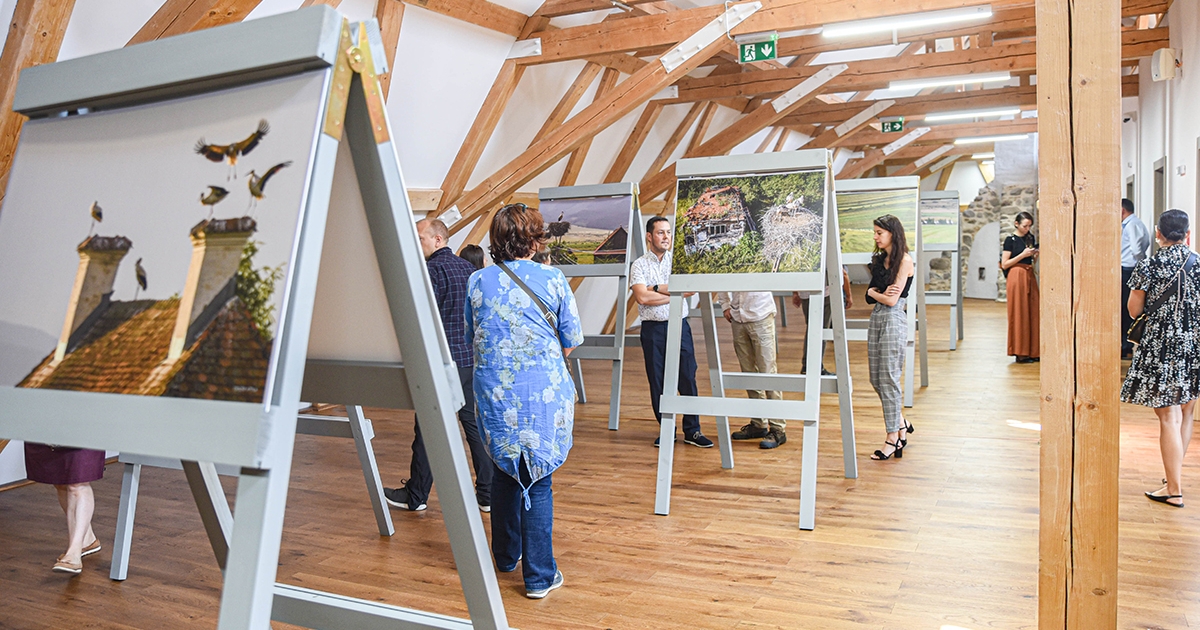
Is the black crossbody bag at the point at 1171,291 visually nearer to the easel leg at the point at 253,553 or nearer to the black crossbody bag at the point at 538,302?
the black crossbody bag at the point at 538,302

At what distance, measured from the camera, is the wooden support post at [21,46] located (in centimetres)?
376

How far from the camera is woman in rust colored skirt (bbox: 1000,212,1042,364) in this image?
855 centimetres

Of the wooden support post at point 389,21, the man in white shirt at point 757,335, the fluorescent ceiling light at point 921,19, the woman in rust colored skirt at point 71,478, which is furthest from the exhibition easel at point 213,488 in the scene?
the fluorescent ceiling light at point 921,19

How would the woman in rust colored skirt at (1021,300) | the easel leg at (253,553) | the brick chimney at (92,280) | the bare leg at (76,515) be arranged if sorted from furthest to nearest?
the woman in rust colored skirt at (1021,300) → the bare leg at (76,515) → the brick chimney at (92,280) → the easel leg at (253,553)

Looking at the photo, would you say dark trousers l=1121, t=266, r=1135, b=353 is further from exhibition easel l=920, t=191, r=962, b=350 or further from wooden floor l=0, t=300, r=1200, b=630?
wooden floor l=0, t=300, r=1200, b=630

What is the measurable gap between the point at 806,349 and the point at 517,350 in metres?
1.67

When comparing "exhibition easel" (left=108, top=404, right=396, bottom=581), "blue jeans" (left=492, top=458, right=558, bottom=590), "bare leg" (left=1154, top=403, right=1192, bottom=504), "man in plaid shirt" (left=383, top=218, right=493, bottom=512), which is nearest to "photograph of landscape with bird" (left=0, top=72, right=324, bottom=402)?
"exhibition easel" (left=108, top=404, right=396, bottom=581)

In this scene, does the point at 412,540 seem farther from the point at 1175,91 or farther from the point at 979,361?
the point at 1175,91

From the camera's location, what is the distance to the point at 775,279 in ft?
13.5

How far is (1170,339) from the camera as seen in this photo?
13.0ft

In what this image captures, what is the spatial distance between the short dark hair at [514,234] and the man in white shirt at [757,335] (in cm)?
247

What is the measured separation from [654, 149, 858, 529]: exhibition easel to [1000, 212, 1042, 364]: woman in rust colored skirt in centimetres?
475

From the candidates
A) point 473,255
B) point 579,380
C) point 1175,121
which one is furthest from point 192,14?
point 1175,121

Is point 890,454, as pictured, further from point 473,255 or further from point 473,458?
point 473,255
